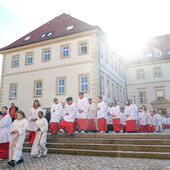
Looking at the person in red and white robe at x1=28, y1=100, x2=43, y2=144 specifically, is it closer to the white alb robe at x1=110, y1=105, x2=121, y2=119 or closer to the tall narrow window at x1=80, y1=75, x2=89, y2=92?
the white alb robe at x1=110, y1=105, x2=121, y2=119

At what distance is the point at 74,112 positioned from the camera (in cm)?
915

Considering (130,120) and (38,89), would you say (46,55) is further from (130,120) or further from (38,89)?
(130,120)

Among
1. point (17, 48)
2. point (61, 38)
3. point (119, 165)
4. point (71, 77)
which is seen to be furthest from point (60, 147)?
point (17, 48)

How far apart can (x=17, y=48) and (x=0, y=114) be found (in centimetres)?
1633

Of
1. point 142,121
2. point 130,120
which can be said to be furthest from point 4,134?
point 142,121

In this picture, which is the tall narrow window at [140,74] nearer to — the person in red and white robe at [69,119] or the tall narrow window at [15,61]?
the tall narrow window at [15,61]

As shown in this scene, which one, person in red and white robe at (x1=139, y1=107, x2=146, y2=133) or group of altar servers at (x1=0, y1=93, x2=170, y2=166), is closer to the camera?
group of altar servers at (x1=0, y1=93, x2=170, y2=166)

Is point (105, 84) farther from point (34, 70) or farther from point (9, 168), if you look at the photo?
point (9, 168)

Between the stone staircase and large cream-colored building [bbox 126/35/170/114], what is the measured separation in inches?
886

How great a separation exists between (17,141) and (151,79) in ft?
88.9

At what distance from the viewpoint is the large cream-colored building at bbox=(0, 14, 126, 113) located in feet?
57.3

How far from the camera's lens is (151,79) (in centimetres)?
3008

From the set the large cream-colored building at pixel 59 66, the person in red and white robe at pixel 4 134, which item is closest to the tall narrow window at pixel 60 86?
the large cream-colored building at pixel 59 66

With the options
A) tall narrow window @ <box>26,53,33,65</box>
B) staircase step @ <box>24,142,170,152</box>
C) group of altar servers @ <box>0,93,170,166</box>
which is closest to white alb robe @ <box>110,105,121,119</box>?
group of altar servers @ <box>0,93,170,166</box>
